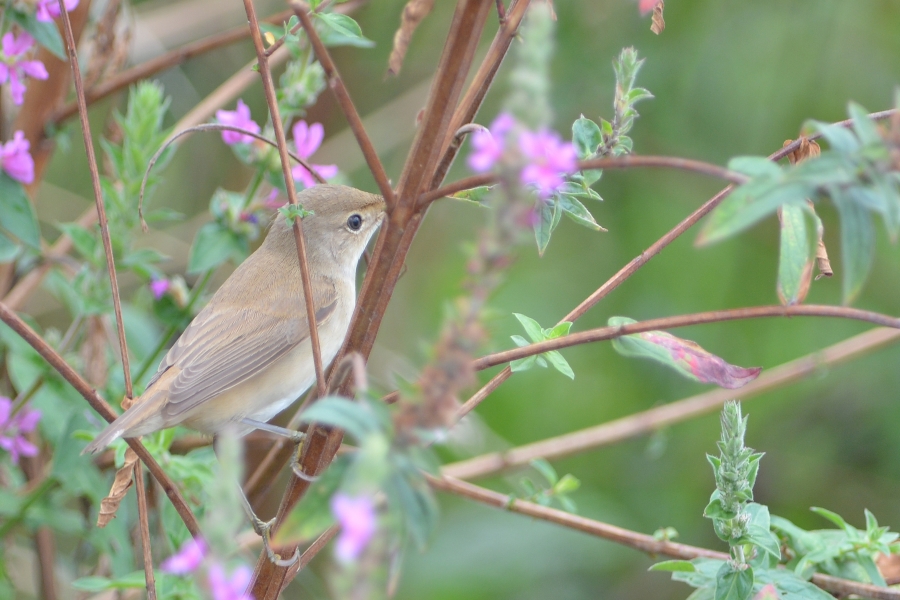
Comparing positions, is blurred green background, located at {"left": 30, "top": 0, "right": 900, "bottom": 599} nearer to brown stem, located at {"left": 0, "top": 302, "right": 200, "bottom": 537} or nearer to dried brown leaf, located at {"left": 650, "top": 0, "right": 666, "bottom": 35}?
brown stem, located at {"left": 0, "top": 302, "right": 200, "bottom": 537}

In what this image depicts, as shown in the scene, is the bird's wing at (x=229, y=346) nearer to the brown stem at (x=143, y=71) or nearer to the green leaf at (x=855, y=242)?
the brown stem at (x=143, y=71)

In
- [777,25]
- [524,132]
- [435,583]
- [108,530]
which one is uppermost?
[777,25]

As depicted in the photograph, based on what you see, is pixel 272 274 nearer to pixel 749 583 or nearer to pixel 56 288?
pixel 56 288

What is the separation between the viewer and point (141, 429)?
2.29m

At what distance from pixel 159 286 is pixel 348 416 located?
6.34 feet

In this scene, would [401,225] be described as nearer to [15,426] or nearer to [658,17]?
[658,17]

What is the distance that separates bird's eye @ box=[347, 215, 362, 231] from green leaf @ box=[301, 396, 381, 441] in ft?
6.99

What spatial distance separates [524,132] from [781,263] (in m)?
0.67

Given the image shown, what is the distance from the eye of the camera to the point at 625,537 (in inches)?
82.8

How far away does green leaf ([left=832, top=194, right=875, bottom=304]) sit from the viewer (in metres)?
1.14

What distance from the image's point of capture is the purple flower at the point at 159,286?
9.14 ft

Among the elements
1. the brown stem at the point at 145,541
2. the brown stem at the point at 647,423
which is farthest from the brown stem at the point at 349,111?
the brown stem at the point at 647,423

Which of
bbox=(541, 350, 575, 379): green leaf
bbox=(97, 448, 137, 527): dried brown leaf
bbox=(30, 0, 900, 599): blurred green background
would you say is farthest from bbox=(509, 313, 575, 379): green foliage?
bbox=(30, 0, 900, 599): blurred green background

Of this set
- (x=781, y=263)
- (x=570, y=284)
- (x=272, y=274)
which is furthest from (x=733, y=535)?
(x=570, y=284)
